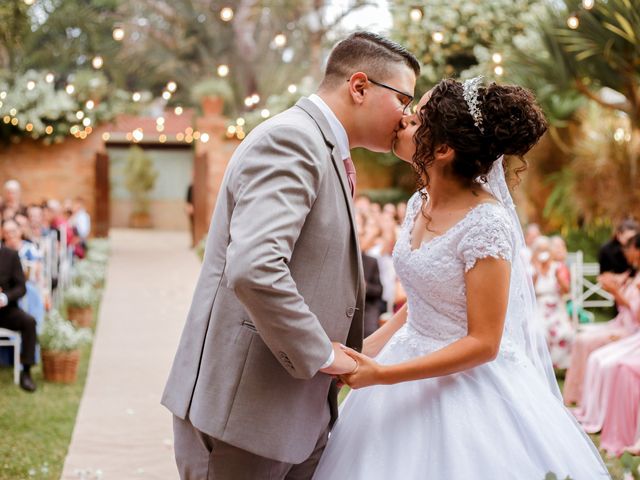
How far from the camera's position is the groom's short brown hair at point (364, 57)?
2420 mm

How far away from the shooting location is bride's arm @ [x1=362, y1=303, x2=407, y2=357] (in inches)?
110

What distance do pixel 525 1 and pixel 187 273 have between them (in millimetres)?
7501

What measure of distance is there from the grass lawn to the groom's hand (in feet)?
11.2

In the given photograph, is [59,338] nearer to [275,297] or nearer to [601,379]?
[601,379]

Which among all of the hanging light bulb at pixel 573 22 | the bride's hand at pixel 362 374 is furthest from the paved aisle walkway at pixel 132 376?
the hanging light bulb at pixel 573 22

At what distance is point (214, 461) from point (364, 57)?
1.12 m

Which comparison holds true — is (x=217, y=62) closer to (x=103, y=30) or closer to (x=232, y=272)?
(x=103, y=30)

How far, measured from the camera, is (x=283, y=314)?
2059 mm

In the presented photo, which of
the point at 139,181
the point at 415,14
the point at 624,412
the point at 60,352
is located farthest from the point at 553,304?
the point at 139,181

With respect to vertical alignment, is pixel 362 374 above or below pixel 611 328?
above

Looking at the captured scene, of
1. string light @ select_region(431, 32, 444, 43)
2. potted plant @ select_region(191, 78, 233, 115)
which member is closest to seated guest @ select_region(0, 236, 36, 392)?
string light @ select_region(431, 32, 444, 43)

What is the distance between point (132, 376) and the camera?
8.22 meters

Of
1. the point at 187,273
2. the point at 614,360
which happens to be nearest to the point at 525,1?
the point at 187,273

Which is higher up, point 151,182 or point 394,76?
point 394,76
